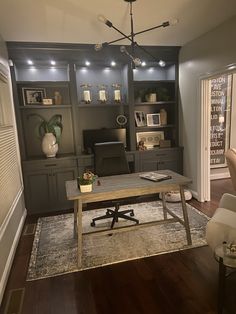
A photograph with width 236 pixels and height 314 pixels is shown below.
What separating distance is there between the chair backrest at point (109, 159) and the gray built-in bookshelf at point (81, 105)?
696 mm

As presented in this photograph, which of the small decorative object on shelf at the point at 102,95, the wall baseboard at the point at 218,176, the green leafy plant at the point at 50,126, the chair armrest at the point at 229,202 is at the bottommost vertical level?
the wall baseboard at the point at 218,176

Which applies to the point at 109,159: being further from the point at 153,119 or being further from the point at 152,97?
the point at 152,97

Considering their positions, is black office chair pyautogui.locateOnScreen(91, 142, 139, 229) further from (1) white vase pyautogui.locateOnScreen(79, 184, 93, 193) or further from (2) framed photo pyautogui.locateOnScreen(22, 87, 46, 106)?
(2) framed photo pyautogui.locateOnScreen(22, 87, 46, 106)

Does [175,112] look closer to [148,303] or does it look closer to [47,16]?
[47,16]

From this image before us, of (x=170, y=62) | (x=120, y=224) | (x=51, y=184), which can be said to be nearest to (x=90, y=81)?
(x=170, y=62)

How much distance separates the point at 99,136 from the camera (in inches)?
158

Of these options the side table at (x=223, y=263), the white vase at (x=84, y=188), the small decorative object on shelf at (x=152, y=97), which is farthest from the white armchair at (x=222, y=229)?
the small decorative object on shelf at (x=152, y=97)

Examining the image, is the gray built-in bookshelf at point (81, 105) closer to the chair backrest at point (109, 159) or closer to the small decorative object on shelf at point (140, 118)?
the small decorative object on shelf at point (140, 118)

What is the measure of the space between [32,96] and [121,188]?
7.95 feet

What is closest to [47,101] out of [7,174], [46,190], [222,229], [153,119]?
[46,190]

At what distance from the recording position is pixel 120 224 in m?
3.19

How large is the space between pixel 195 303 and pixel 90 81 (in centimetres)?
360

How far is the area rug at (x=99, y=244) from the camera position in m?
2.36

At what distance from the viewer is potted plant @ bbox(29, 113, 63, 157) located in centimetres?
368
